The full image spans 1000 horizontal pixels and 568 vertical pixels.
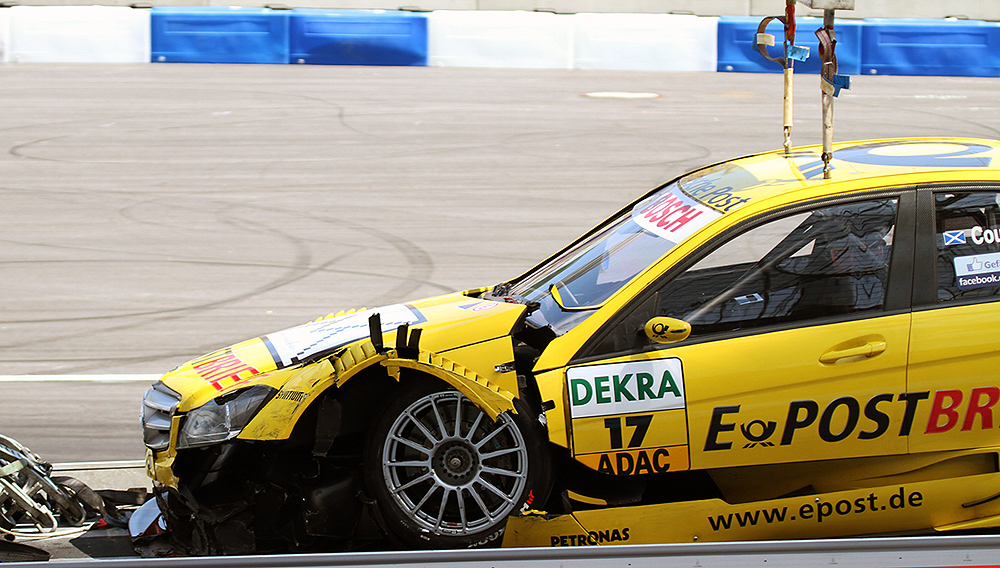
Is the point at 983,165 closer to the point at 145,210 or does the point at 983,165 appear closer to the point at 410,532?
the point at 410,532

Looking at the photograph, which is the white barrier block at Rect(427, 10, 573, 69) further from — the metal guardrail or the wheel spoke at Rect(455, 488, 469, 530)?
the metal guardrail

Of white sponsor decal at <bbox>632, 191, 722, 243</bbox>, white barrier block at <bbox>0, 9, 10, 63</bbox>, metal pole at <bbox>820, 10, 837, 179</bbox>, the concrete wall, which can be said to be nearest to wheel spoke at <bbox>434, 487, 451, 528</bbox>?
white sponsor decal at <bbox>632, 191, 722, 243</bbox>

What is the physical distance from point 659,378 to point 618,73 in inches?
660

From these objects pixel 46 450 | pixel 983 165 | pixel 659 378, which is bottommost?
pixel 46 450

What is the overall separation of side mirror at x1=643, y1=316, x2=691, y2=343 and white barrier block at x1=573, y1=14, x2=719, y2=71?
55.2 feet

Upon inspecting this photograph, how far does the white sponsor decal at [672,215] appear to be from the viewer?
4215mm

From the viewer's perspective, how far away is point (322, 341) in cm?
449

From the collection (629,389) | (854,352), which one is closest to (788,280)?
(854,352)

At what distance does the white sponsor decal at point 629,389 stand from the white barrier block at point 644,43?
16.9m

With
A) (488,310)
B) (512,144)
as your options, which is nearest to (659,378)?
(488,310)

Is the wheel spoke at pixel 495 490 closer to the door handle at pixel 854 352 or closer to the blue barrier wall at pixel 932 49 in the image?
the door handle at pixel 854 352

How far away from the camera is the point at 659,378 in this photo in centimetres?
395

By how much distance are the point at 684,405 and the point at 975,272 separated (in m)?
1.30

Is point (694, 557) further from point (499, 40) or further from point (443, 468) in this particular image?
point (499, 40)
